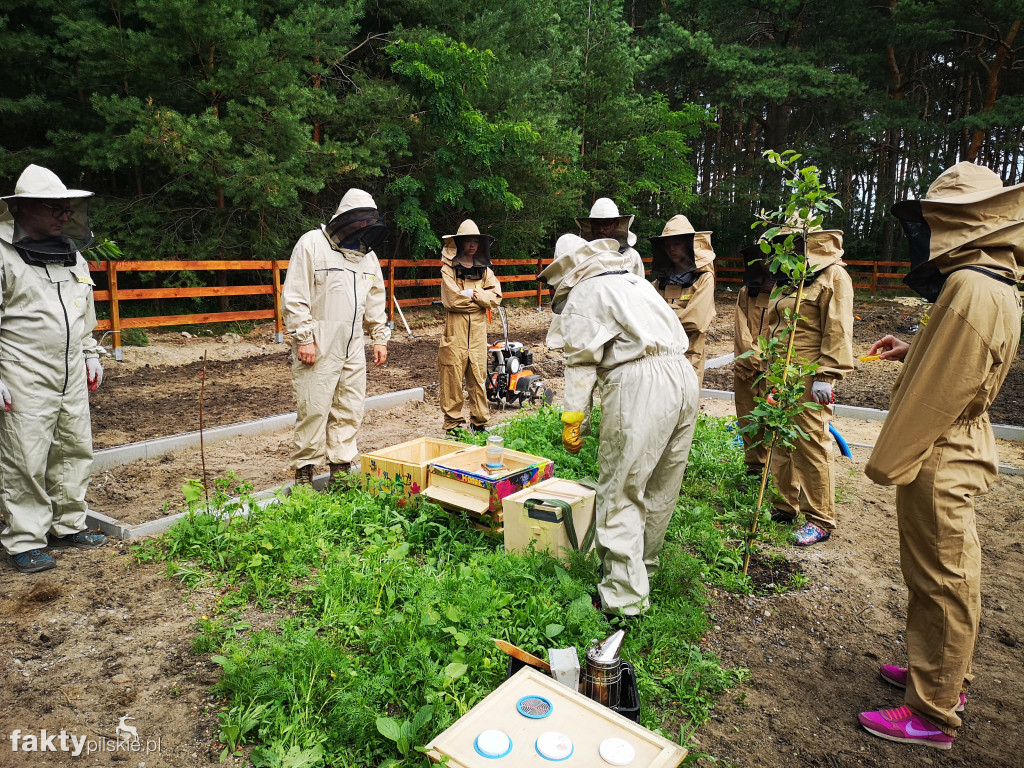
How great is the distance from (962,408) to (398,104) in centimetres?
1415

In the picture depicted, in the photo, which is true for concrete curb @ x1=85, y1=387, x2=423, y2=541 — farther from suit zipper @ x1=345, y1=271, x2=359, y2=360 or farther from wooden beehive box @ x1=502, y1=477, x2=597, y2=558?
wooden beehive box @ x1=502, y1=477, x2=597, y2=558

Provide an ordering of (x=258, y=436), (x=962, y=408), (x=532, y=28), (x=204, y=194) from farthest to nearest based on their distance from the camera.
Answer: (x=532, y=28), (x=204, y=194), (x=258, y=436), (x=962, y=408)

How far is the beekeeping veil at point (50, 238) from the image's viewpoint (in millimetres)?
3828

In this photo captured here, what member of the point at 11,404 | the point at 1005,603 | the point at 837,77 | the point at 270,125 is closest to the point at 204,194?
the point at 270,125

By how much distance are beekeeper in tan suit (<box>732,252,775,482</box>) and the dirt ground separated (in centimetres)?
82

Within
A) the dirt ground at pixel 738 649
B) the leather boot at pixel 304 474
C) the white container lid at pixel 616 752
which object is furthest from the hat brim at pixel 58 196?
the white container lid at pixel 616 752

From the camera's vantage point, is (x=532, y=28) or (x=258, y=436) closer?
(x=258, y=436)

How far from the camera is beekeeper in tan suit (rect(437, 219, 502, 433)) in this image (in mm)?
6875

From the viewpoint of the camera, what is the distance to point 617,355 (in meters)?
3.32

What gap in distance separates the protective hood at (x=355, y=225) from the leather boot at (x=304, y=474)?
5.89 ft

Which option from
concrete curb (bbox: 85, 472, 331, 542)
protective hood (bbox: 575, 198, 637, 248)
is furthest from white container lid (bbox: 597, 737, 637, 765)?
protective hood (bbox: 575, 198, 637, 248)

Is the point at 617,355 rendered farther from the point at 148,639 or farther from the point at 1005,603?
the point at 1005,603

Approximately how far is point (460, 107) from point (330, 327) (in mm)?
11670

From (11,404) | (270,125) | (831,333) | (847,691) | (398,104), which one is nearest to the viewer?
(847,691)
